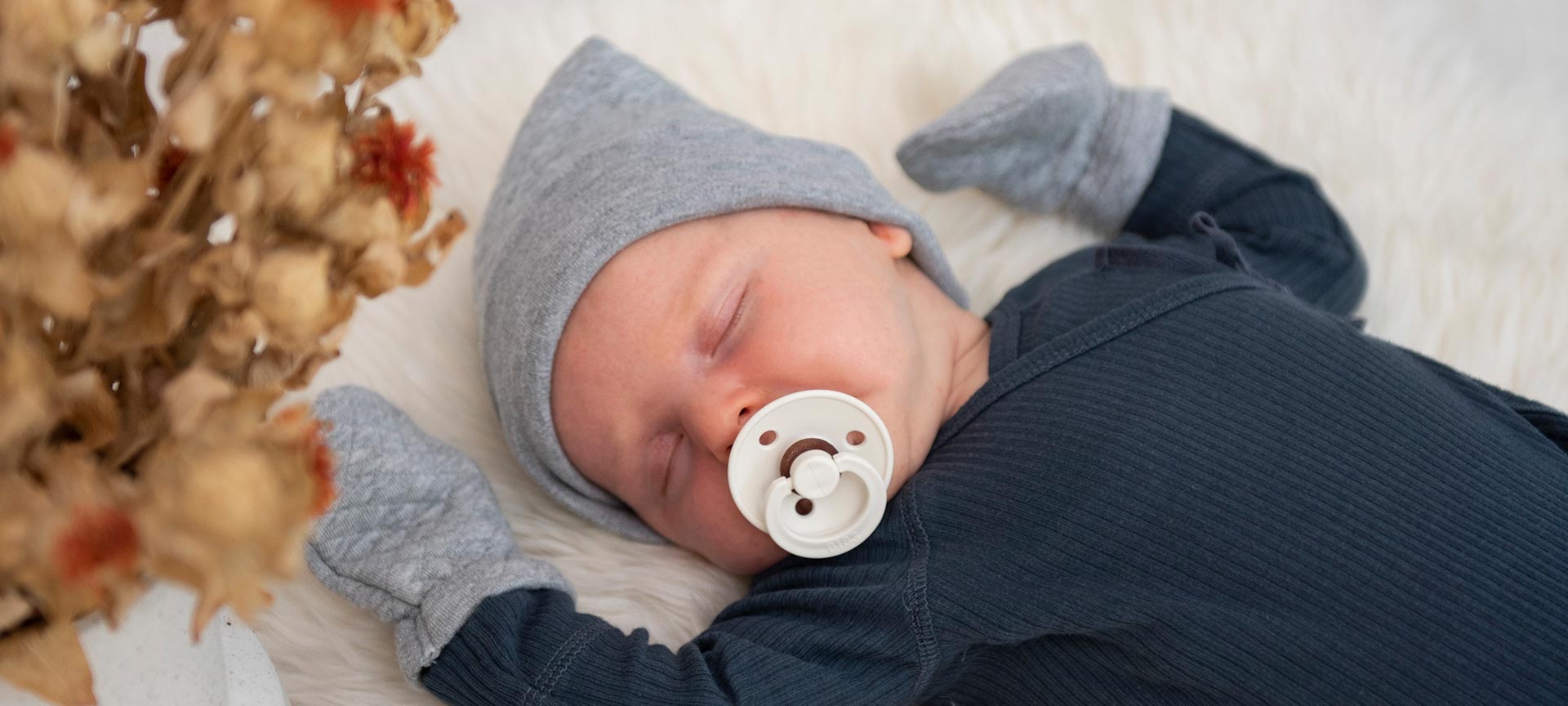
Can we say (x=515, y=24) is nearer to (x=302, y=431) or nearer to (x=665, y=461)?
(x=665, y=461)

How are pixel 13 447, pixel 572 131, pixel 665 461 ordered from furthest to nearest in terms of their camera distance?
pixel 572 131 < pixel 665 461 < pixel 13 447

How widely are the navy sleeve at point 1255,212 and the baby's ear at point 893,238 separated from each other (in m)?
0.31

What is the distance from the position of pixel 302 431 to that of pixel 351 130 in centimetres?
12

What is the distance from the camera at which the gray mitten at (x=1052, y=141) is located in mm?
1246

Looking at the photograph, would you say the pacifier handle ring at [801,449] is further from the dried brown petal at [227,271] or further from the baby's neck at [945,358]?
the dried brown petal at [227,271]

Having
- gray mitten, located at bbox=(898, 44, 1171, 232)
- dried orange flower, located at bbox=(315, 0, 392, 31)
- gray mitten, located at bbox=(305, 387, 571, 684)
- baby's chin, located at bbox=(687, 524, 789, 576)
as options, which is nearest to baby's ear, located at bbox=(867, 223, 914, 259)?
gray mitten, located at bbox=(898, 44, 1171, 232)

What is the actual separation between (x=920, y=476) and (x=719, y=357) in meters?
0.20

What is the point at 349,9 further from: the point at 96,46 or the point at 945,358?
the point at 945,358

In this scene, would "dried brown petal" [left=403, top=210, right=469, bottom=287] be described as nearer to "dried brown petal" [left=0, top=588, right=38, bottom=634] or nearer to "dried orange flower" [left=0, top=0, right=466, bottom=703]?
"dried orange flower" [left=0, top=0, right=466, bottom=703]

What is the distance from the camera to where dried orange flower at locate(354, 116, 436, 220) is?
41 centimetres

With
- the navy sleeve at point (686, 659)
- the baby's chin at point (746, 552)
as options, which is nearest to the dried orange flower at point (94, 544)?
the navy sleeve at point (686, 659)

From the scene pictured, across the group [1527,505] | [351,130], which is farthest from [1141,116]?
[351,130]

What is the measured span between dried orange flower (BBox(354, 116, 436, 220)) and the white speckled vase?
0.20 metres

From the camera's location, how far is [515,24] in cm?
140
